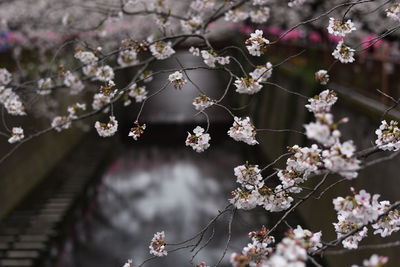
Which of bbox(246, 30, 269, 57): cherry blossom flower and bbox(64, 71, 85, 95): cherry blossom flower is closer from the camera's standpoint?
bbox(246, 30, 269, 57): cherry blossom flower

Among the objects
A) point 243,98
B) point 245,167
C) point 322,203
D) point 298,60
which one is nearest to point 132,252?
point 322,203

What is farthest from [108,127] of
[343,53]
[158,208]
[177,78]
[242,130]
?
[158,208]

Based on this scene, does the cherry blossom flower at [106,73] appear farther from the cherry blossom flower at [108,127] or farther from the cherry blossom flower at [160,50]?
the cherry blossom flower at [108,127]

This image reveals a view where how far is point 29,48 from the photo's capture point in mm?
17094

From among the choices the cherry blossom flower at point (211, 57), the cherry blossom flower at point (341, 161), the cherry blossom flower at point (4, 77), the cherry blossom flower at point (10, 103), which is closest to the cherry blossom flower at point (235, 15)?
the cherry blossom flower at point (211, 57)

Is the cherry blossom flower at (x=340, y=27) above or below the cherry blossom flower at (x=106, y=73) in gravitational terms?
below

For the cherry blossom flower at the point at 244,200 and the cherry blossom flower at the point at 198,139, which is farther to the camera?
the cherry blossom flower at the point at 198,139

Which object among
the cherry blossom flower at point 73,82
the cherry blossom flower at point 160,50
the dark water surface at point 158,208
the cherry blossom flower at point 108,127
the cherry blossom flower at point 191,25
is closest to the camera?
the cherry blossom flower at point 108,127

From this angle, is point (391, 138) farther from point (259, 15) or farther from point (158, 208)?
point (158, 208)

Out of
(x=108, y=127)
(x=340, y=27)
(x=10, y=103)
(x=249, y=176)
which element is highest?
(x=340, y=27)

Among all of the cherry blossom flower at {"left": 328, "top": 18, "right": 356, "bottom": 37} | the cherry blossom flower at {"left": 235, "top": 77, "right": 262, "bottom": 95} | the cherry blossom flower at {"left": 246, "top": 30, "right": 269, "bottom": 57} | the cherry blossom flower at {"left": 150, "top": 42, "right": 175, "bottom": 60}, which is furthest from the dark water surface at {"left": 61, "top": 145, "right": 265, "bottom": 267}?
the cherry blossom flower at {"left": 328, "top": 18, "right": 356, "bottom": 37}

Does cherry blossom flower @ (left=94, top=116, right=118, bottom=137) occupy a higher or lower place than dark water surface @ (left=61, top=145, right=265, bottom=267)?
lower

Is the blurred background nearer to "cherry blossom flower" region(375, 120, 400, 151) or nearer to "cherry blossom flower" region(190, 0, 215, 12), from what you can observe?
"cherry blossom flower" region(190, 0, 215, 12)

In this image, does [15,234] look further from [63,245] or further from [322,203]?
[322,203]
